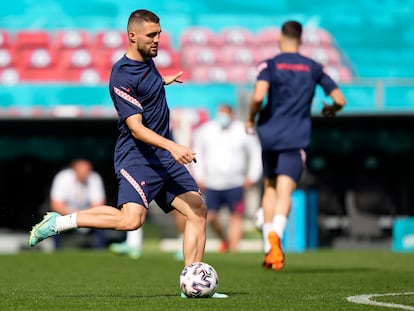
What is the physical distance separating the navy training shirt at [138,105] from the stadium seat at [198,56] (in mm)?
13705

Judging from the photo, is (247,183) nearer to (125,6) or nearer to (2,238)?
(2,238)

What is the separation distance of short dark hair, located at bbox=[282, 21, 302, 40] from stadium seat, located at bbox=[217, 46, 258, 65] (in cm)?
1090

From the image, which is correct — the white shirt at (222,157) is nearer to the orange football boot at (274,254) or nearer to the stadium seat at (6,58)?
the stadium seat at (6,58)

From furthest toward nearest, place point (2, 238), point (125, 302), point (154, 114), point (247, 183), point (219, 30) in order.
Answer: point (219, 30) → point (2, 238) → point (247, 183) → point (154, 114) → point (125, 302)

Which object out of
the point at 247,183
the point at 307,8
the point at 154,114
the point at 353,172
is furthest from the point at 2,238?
the point at 154,114

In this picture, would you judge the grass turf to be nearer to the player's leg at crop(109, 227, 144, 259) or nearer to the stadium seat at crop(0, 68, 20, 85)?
the player's leg at crop(109, 227, 144, 259)

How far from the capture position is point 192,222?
6.97m

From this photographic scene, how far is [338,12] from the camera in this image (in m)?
22.6

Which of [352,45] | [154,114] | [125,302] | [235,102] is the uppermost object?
[352,45]

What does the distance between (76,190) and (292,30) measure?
7444mm

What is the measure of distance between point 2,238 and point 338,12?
360 inches

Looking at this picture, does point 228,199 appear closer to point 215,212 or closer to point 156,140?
point 215,212

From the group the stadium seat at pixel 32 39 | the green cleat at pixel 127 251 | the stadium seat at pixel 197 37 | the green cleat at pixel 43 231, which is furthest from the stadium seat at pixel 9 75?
the green cleat at pixel 43 231

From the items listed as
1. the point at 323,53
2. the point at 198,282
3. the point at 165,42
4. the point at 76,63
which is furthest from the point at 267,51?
the point at 198,282
